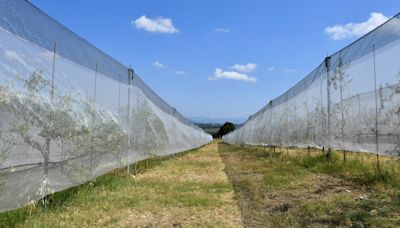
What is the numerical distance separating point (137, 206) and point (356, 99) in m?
4.94

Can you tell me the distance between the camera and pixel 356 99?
8461mm

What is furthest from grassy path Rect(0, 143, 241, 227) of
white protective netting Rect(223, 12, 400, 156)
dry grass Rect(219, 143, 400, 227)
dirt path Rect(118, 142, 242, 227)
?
white protective netting Rect(223, 12, 400, 156)

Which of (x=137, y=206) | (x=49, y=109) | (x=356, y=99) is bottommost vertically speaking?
(x=137, y=206)

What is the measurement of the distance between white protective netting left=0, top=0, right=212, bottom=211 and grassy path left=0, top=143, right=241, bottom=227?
229 mm

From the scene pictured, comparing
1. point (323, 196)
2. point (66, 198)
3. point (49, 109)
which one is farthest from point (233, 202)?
point (49, 109)

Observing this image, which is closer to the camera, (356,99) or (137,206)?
(137,206)

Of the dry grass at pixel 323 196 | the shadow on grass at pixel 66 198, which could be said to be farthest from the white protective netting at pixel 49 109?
the dry grass at pixel 323 196

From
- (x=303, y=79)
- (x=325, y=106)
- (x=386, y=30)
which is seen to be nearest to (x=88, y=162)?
(x=386, y=30)

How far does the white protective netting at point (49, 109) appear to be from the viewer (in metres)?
3.94

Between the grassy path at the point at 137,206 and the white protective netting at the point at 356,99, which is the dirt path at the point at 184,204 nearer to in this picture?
the grassy path at the point at 137,206

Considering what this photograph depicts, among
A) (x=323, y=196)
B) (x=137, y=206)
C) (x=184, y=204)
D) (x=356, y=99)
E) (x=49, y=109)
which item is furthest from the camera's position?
(x=356, y=99)

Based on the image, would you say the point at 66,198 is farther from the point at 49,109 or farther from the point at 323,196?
the point at 323,196

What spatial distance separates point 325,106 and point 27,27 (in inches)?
318

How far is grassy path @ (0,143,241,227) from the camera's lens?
15.0 ft
